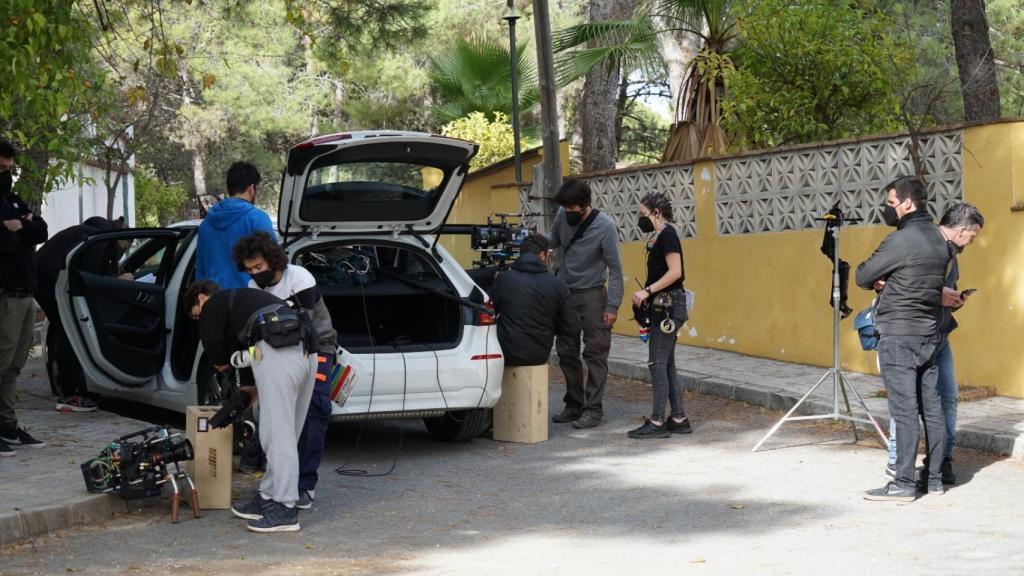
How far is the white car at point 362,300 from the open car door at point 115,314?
0.04 ft

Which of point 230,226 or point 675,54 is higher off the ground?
point 675,54

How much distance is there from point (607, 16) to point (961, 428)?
11965 mm

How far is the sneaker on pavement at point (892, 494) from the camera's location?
753 cm

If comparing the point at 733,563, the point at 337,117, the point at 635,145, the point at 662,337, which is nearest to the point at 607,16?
the point at 662,337

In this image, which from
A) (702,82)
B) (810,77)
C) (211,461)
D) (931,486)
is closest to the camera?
(211,461)

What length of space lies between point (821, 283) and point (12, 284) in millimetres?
7669

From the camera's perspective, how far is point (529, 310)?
386 inches

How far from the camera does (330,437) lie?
10.2m

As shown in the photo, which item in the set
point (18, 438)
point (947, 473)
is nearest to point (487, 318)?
point (947, 473)

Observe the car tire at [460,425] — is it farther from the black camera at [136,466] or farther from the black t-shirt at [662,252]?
the black camera at [136,466]

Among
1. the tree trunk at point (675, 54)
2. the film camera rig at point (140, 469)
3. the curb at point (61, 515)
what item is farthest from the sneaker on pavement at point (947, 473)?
the tree trunk at point (675, 54)

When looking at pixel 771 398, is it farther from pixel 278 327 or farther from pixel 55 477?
pixel 55 477

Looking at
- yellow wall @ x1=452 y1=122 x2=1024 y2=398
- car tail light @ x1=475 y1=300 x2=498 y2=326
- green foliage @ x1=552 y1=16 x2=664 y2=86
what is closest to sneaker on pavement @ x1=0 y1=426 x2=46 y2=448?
car tail light @ x1=475 y1=300 x2=498 y2=326

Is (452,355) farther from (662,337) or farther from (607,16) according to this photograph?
(607,16)
